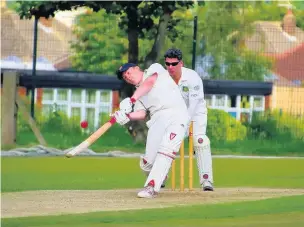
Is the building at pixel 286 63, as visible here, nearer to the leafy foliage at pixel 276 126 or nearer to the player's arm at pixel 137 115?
the leafy foliage at pixel 276 126

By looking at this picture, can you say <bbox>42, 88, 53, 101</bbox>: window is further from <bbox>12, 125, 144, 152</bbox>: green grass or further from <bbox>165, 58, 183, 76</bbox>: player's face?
<bbox>165, 58, 183, 76</bbox>: player's face

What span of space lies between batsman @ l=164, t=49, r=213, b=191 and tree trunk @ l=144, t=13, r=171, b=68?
44.1 ft

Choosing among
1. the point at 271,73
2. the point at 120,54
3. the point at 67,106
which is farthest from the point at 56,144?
the point at 120,54

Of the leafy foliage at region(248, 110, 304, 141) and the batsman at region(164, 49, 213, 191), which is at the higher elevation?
the batsman at region(164, 49, 213, 191)

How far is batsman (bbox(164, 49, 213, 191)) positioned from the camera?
48.1 feet

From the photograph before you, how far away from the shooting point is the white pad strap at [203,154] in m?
15.1

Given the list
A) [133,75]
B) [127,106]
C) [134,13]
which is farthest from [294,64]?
[127,106]

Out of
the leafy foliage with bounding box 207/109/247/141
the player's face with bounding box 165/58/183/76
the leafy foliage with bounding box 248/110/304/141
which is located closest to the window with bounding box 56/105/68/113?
the leafy foliage with bounding box 207/109/247/141

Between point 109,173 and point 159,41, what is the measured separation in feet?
29.0

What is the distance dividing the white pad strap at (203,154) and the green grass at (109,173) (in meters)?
2.56

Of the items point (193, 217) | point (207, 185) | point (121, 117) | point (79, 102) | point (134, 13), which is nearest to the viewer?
point (193, 217)

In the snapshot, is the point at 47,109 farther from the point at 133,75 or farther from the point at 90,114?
the point at 133,75

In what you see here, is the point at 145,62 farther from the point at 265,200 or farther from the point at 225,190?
the point at 265,200

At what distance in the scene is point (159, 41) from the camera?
2898 cm
